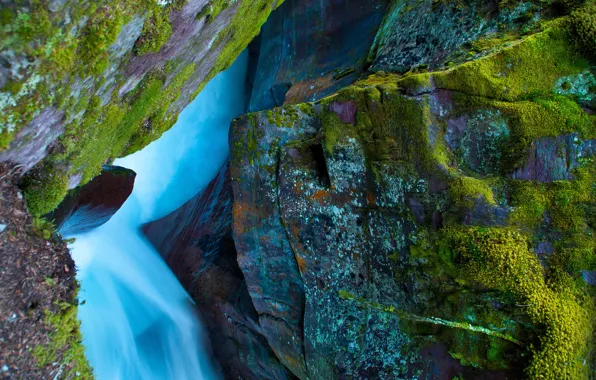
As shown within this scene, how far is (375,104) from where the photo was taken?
5766 mm

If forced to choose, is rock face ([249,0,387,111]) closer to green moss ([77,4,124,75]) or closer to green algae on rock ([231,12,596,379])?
green algae on rock ([231,12,596,379])

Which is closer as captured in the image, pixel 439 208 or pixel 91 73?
pixel 91 73

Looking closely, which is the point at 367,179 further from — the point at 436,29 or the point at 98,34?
the point at 98,34

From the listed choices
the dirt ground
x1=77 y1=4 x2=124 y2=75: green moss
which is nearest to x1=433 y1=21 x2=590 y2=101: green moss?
x1=77 y1=4 x2=124 y2=75: green moss

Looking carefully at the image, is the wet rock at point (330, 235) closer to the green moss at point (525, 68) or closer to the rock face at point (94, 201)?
the green moss at point (525, 68)

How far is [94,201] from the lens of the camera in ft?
27.0

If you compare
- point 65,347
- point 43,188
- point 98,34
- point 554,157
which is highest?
point 98,34

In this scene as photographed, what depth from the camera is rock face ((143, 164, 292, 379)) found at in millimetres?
8523

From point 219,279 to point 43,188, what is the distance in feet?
19.0

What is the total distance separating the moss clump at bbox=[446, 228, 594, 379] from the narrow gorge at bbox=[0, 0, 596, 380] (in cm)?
2

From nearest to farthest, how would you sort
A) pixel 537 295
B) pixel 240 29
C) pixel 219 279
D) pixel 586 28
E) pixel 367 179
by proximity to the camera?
pixel 537 295, pixel 586 28, pixel 367 179, pixel 240 29, pixel 219 279

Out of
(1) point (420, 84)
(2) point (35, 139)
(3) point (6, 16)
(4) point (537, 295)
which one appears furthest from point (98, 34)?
(4) point (537, 295)

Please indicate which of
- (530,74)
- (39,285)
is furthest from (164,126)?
(530,74)

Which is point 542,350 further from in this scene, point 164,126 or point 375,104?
point 164,126
